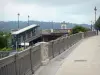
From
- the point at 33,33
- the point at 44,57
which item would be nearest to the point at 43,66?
the point at 44,57

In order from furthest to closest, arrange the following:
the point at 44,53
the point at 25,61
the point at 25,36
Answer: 1. the point at 25,36
2. the point at 44,53
3. the point at 25,61

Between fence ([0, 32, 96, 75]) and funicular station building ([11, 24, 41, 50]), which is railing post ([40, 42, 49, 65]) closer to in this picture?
fence ([0, 32, 96, 75])

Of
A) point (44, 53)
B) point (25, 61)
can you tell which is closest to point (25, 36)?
point (44, 53)

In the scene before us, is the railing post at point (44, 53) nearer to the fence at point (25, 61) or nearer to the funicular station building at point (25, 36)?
the fence at point (25, 61)

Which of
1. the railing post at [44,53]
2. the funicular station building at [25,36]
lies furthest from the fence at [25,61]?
the funicular station building at [25,36]

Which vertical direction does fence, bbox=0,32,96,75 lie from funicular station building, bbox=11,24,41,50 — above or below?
above

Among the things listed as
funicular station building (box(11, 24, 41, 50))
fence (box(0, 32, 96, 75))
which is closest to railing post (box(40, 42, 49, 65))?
fence (box(0, 32, 96, 75))

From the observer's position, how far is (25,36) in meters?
94.4

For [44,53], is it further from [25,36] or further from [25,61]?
[25,36]

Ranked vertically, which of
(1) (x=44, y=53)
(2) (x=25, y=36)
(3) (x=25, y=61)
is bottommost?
(2) (x=25, y=36)

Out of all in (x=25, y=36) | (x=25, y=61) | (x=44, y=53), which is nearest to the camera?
(x=25, y=61)

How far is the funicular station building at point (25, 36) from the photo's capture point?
279ft

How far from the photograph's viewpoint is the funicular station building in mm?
85012

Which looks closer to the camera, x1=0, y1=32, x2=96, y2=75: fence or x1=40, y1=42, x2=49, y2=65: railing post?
x1=0, y1=32, x2=96, y2=75: fence
